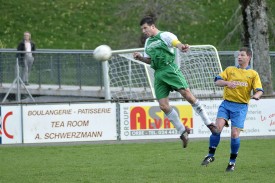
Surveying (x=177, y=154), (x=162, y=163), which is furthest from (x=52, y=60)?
(x=162, y=163)

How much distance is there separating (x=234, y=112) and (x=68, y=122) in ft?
26.0

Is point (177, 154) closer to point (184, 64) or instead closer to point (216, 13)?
point (184, 64)

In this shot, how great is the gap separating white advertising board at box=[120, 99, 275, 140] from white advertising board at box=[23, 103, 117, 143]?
380 mm

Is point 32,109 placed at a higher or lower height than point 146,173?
higher

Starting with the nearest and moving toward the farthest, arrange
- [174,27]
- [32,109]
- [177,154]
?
[177,154] → [32,109] → [174,27]

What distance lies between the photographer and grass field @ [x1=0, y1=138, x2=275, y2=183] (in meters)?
12.9

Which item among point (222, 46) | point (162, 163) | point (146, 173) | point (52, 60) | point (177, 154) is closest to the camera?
point (146, 173)

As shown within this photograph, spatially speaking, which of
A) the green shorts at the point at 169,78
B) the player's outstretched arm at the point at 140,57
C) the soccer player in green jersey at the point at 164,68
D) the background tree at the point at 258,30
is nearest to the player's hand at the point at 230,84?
the soccer player in green jersey at the point at 164,68

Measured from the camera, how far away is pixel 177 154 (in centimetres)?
1739

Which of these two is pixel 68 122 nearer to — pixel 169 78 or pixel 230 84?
pixel 169 78

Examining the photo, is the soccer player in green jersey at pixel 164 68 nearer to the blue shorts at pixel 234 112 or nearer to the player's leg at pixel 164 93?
the player's leg at pixel 164 93

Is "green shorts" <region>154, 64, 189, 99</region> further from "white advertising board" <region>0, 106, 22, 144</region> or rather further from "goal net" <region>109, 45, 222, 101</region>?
"white advertising board" <region>0, 106, 22, 144</region>

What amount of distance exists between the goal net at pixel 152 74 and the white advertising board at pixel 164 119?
42 cm

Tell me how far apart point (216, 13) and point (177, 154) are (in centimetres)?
2269
